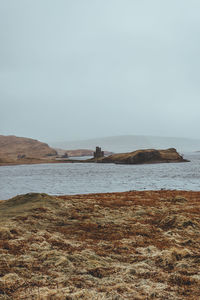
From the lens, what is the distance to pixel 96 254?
7453 mm

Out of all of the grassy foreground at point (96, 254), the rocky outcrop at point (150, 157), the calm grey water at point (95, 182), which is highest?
the rocky outcrop at point (150, 157)

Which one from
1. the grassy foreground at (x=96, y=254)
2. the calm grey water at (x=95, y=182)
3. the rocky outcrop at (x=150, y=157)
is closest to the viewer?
the grassy foreground at (x=96, y=254)

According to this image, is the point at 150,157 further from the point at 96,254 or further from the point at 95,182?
the point at 96,254

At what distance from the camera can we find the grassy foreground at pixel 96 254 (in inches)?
208

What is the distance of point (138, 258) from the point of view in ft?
23.9

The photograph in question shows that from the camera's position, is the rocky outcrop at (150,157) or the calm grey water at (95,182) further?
the rocky outcrop at (150,157)

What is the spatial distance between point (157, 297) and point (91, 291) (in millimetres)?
1324

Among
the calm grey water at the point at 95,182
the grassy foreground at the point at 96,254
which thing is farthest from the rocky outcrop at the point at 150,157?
the grassy foreground at the point at 96,254

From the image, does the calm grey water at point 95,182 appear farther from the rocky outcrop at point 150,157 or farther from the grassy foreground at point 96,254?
the rocky outcrop at point 150,157

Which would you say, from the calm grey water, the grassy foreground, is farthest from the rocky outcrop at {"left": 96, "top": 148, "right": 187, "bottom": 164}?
the grassy foreground

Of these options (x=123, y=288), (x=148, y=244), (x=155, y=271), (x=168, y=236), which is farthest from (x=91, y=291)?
(x=168, y=236)

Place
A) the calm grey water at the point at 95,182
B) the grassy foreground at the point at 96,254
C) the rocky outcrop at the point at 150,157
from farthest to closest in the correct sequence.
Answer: the rocky outcrop at the point at 150,157, the calm grey water at the point at 95,182, the grassy foreground at the point at 96,254

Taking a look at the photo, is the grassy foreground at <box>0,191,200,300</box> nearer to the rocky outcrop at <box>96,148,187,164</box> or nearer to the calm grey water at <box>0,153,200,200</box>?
the calm grey water at <box>0,153,200,200</box>

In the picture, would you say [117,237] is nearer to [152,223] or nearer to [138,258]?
[138,258]
